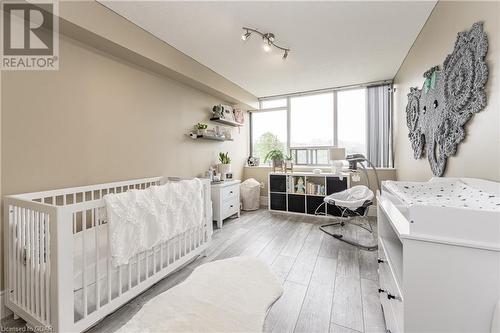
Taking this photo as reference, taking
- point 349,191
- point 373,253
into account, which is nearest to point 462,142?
point 373,253

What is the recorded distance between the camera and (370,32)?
7.53 feet

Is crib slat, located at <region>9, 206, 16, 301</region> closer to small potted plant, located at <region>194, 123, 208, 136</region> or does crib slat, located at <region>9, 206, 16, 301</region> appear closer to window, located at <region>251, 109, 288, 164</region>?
small potted plant, located at <region>194, 123, 208, 136</region>

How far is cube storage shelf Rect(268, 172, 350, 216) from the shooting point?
3.74m

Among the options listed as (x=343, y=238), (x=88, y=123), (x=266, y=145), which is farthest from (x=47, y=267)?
(x=266, y=145)

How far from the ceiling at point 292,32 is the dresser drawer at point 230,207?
2118 mm

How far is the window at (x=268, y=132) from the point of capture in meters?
4.72

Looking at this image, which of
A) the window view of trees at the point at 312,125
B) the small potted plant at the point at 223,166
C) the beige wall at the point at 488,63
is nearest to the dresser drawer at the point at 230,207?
the small potted plant at the point at 223,166

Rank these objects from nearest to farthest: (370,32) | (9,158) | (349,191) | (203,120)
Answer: (9,158) → (370,32) → (349,191) → (203,120)

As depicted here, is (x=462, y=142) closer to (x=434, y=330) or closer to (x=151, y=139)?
(x=434, y=330)

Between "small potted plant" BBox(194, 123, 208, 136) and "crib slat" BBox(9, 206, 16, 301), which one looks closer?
"crib slat" BBox(9, 206, 16, 301)

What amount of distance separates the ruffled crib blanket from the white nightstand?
1172 millimetres

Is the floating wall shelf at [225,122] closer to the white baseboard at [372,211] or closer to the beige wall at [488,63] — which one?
the beige wall at [488,63]

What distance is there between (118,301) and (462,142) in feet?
8.62

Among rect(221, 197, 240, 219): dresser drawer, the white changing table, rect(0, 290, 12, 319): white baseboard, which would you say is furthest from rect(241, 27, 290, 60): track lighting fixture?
rect(0, 290, 12, 319): white baseboard
